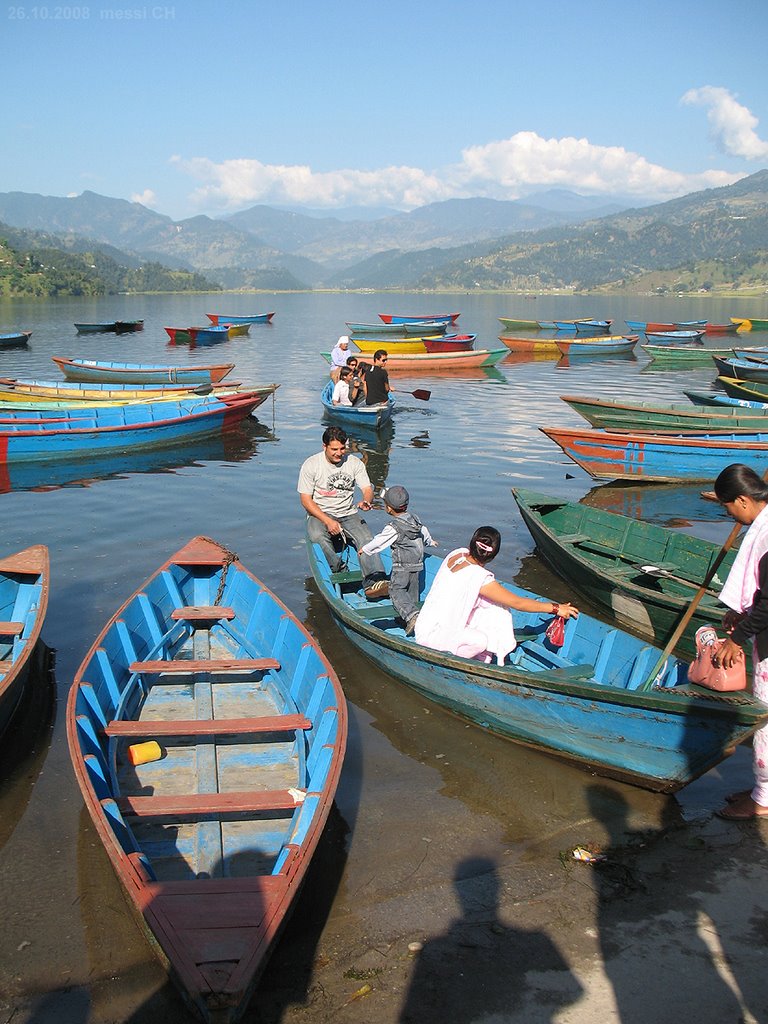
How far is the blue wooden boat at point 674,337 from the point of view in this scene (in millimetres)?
48188

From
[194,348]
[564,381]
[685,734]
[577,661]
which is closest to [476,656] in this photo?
[577,661]

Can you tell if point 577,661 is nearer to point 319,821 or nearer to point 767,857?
point 767,857

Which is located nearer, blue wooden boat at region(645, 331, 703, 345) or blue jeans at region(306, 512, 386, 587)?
blue jeans at region(306, 512, 386, 587)

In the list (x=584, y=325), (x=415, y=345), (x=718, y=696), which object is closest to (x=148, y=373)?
(x=415, y=345)

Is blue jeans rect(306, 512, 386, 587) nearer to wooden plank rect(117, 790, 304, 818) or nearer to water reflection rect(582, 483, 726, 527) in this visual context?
wooden plank rect(117, 790, 304, 818)

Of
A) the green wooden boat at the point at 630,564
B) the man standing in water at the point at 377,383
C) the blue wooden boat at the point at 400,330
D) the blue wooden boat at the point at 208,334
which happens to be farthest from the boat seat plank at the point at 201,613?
the blue wooden boat at the point at 208,334

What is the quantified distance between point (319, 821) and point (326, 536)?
545cm

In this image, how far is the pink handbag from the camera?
554 centimetres

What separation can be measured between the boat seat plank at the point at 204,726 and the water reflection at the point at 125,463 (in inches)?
456

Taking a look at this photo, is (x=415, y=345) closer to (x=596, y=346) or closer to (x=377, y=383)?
(x=596, y=346)

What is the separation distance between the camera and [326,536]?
9961 millimetres

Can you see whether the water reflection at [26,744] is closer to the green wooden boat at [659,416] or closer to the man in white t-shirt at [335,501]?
the man in white t-shirt at [335,501]

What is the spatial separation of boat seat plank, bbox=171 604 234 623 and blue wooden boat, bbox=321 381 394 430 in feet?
39.8

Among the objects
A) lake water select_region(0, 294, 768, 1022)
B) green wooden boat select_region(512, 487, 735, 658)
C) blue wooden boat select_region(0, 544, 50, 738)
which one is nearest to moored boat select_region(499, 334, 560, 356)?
lake water select_region(0, 294, 768, 1022)
